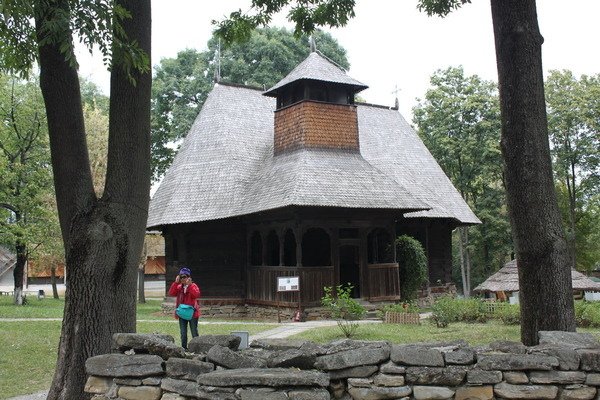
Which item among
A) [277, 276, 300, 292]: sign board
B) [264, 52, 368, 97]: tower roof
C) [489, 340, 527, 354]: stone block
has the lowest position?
[489, 340, 527, 354]: stone block

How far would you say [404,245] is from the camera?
2317 centimetres

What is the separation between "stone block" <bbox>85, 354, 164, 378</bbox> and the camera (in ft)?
18.7

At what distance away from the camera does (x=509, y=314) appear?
51.7 feet

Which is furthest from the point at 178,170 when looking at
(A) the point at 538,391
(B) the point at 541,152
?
(A) the point at 538,391

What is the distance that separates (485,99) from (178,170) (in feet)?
68.1

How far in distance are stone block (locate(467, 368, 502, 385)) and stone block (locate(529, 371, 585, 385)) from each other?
0.29 meters

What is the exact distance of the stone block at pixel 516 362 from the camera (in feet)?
17.2

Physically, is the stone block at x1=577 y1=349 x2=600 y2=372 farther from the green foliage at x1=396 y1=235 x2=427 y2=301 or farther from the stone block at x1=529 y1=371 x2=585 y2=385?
the green foliage at x1=396 y1=235 x2=427 y2=301

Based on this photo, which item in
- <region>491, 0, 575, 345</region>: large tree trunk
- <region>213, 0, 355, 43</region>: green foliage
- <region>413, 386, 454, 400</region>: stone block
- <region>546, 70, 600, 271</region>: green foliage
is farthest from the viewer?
<region>546, 70, 600, 271</region>: green foliage

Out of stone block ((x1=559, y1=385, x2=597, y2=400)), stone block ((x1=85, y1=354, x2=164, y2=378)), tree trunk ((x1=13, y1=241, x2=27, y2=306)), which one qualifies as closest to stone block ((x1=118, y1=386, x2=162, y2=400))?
stone block ((x1=85, y1=354, x2=164, y2=378))

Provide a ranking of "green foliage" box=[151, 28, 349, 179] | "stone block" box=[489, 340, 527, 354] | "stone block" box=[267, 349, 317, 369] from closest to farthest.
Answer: "stone block" box=[267, 349, 317, 369] → "stone block" box=[489, 340, 527, 354] → "green foliage" box=[151, 28, 349, 179]

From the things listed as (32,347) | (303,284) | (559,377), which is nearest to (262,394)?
(559,377)

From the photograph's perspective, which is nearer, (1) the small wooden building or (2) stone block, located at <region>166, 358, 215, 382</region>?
(2) stone block, located at <region>166, 358, 215, 382</region>

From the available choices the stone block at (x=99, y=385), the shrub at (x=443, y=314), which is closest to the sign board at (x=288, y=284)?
the shrub at (x=443, y=314)
